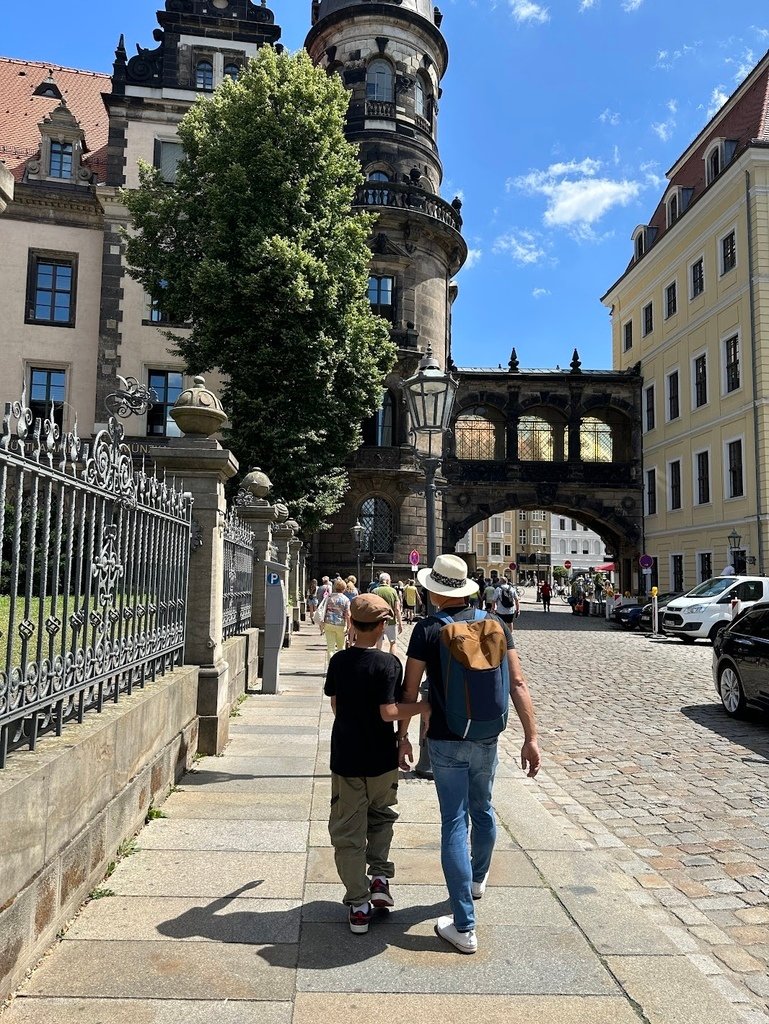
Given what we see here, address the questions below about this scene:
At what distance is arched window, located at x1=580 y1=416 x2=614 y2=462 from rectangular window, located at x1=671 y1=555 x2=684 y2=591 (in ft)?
24.9

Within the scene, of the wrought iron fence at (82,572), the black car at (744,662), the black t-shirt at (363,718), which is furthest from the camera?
the black car at (744,662)

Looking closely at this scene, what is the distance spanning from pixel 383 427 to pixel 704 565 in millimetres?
14754

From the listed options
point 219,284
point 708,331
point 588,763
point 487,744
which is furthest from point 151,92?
point 487,744

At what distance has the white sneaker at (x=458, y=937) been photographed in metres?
3.66

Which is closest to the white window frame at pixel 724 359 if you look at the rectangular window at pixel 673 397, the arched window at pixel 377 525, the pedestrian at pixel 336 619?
the rectangular window at pixel 673 397

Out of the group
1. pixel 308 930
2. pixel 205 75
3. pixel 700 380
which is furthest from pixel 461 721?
pixel 700 380

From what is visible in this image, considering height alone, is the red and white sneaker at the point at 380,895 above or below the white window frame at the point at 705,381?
below

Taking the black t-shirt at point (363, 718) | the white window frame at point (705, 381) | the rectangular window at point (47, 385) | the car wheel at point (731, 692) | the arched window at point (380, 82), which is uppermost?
the arched window at point (380, 82)

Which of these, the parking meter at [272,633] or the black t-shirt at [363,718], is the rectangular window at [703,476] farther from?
the black t-shirt at [363,718]

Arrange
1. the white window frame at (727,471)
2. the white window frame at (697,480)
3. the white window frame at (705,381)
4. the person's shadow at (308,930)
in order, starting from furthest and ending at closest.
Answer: the white window frame at (705,381), the white window frame at (697,480), the white window frame at (727,471), the person's shadow at (308,930)

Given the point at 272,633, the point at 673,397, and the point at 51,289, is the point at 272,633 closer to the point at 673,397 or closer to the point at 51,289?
the point at 51,289

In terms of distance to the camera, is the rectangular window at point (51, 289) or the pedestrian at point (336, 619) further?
the rectangular window at point (51, 289)

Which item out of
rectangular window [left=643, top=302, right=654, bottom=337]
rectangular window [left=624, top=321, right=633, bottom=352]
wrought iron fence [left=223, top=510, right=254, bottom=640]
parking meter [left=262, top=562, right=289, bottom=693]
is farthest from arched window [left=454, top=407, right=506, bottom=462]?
parking meter [left=262, top=562, right=289, bottom=693]

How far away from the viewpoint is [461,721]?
388cm
